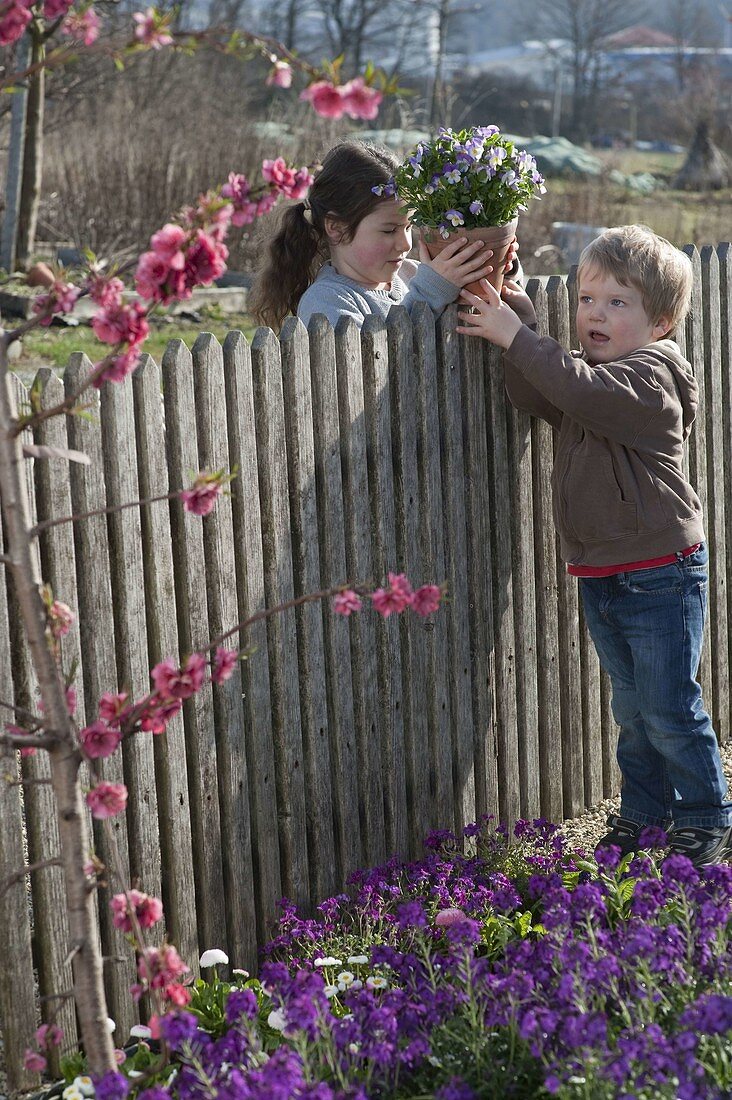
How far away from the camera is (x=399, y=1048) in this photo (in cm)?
240

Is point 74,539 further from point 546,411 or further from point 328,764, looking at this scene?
point 546,411

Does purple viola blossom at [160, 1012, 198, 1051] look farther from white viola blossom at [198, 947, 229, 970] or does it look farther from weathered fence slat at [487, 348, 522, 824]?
weathered fence slat at [487, 348, 522, 824]

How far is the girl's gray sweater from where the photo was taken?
3689mm

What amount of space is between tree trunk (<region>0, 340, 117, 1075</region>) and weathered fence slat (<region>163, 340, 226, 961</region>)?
912mm

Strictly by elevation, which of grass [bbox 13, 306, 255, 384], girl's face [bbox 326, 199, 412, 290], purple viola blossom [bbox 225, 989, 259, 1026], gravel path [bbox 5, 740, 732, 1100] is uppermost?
grass [bbox 13, 306, 255, 384]

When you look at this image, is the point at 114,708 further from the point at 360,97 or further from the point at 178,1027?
the point at 360,97

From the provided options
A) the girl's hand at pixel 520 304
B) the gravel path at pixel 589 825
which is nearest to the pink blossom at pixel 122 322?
the girl's hand at pixel 520 304

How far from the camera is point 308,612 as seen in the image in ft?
11.4

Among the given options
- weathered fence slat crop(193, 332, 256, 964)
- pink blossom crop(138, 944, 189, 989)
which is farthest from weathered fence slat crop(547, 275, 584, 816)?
pink blossom crop(138, 944, 189, 989)

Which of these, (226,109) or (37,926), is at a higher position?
(226,109)

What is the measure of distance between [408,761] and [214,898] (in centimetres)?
76

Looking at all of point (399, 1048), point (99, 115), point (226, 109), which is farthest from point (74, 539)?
point (226, 109)

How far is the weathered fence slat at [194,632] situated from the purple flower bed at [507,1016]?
0.24 meters

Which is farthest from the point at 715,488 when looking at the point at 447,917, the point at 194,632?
the point at 194,632
